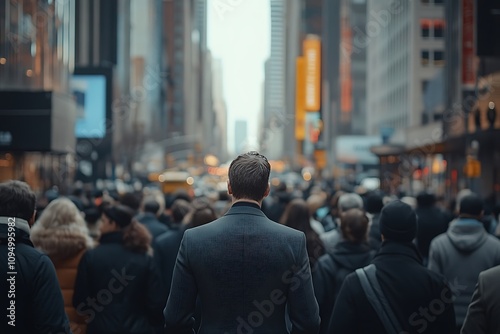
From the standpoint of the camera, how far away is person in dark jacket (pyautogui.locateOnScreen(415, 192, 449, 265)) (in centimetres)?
1120

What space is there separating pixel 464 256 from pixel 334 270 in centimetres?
140

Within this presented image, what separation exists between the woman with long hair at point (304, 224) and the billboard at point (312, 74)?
16104 centimetres

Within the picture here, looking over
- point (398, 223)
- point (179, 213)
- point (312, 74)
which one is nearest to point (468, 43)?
point (179, 213)

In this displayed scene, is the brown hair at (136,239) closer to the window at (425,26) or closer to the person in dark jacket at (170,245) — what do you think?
the person in dark jacket at (170,245)

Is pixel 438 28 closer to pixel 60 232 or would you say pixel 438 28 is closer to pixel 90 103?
pixel 90 103

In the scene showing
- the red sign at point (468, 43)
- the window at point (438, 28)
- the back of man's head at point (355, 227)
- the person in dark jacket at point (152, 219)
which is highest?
the window at point (438, 28)

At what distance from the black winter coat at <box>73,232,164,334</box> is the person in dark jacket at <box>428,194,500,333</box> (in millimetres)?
2689

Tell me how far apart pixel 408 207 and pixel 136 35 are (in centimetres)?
13284

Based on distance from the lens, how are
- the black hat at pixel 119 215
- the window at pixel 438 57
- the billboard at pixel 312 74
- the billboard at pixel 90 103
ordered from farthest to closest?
the billboard at pixel 312 74
the window at pixel 438 57
the billboard at pixel 90 103
the black hat at pixel 119 215

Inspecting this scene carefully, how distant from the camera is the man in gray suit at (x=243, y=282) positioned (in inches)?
175

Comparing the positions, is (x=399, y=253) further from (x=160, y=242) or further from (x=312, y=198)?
(x=312, y=198)

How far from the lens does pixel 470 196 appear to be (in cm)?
879

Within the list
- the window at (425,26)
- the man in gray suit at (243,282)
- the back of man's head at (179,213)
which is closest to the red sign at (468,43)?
the back of man's head at (179,213)

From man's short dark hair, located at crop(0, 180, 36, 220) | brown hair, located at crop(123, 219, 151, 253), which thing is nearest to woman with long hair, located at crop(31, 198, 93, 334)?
brown hair, located at crop(123, 219, 151, 253)
